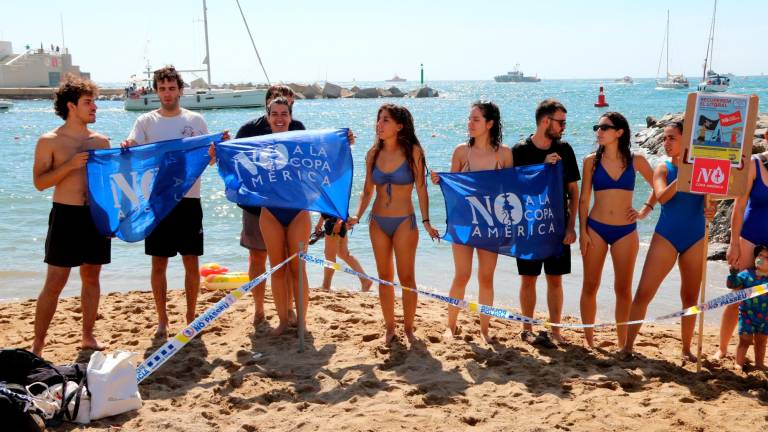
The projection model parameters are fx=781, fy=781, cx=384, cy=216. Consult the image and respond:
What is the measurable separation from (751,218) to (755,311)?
0.70m

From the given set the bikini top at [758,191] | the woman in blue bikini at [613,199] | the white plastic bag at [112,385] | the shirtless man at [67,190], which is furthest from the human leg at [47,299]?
the bikini top at [758,191]

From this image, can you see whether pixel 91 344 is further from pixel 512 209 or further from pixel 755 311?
pixel 755 311

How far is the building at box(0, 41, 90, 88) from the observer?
317ft

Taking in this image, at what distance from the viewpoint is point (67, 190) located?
6066 millimetres

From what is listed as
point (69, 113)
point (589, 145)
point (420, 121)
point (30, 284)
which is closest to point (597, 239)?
point (69, 113)

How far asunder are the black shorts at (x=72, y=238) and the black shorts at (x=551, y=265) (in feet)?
11.2

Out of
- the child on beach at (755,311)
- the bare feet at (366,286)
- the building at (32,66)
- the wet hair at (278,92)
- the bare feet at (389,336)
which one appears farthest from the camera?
the building at (32,66)

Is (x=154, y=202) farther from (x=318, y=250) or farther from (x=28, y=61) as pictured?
(x=28, y=61)

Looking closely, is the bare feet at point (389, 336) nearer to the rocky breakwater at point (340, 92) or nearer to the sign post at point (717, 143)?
the sign post at point (717, 143)

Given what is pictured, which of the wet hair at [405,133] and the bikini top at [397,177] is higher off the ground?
the wet hair at [405,133]

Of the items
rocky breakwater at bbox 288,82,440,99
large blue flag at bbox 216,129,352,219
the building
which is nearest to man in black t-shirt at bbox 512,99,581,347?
large blue flag at bbox 216,129,352,219

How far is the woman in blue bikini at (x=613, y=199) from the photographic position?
6.10 m

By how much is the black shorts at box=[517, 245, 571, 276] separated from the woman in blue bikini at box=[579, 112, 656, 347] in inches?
8.1

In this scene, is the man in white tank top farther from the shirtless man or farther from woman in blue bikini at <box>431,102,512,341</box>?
woman in blue bikini at <box>431,102,512,341</box>
